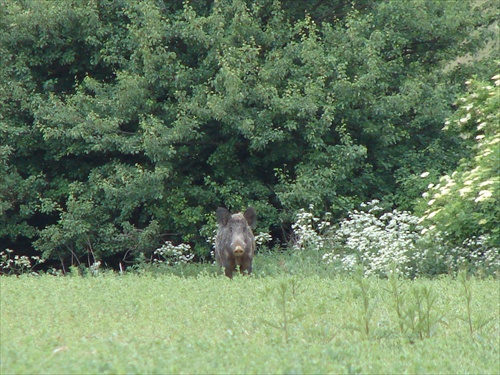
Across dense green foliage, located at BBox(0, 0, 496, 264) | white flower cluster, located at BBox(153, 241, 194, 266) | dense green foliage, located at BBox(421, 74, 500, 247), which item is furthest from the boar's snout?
dense green foliage, located at BBox(0, 0, 496, 264)

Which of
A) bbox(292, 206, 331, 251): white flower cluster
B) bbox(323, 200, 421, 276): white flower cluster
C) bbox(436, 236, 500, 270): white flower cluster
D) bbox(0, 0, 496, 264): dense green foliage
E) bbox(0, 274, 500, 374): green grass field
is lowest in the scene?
bbox(0, 274, 500, 374): green grass field

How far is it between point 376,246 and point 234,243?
2.84m

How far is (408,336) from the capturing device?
9.41 m

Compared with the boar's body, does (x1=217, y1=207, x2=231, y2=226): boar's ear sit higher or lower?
higher

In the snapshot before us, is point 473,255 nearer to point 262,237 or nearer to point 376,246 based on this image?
point 376,246

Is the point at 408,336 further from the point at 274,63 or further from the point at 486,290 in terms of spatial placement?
the point at 274,63

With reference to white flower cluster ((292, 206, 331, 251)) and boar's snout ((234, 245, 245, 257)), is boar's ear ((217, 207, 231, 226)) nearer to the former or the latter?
boar's snout ((234, 245, 245, 257))

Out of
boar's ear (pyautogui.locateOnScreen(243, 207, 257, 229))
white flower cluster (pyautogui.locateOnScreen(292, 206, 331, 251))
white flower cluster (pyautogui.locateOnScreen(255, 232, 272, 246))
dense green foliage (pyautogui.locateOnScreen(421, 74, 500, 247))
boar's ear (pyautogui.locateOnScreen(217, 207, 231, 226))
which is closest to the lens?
dense green foliage (pyautogui.locateOnScreen(421, 74, 500, 247))

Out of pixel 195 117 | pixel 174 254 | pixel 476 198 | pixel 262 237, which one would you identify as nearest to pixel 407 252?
pixel 476 198

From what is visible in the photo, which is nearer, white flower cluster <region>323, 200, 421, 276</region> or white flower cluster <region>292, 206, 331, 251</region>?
white flower cluster <region>323, 200, 421, 276</region>

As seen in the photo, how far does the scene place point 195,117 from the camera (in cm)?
2197

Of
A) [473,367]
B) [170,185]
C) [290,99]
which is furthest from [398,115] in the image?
[473,367]

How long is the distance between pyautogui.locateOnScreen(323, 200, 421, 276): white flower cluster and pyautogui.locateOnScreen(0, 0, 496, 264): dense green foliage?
239cm

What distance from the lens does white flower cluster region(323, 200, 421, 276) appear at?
55.4ft
